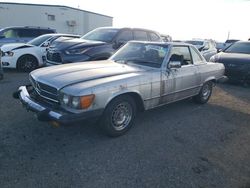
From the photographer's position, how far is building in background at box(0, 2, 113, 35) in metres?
26.5

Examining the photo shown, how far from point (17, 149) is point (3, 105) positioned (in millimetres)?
2264

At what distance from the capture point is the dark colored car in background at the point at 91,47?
7352mm

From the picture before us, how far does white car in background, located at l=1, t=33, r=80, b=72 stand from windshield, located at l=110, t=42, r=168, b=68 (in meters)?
5.28

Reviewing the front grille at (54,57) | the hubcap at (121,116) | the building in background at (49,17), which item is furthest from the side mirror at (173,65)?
the building in background at (49,17)

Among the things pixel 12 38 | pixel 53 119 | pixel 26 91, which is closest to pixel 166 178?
pixel 53 119

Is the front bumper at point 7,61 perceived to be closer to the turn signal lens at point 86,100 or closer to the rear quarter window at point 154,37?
the rear quarter window at point 154,37

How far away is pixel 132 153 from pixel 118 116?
707mm

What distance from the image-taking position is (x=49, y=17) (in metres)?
28.4

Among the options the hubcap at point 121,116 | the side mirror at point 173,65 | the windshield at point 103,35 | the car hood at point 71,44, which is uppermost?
the windshield at point 103,35

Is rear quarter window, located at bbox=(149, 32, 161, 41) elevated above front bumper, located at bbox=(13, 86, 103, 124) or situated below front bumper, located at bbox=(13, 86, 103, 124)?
above

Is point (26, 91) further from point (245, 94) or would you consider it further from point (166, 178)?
point (245, 94)

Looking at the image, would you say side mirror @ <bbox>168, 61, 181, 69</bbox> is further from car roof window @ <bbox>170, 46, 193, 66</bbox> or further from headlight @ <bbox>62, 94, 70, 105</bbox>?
headlight @ <bbox>62, 94, 70, 105</bbox>

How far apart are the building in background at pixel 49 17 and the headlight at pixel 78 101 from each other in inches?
1067

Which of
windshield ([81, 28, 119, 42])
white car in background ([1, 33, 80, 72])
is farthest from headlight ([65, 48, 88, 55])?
white car in background ([1, 33, 80, 72])
